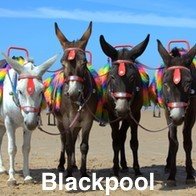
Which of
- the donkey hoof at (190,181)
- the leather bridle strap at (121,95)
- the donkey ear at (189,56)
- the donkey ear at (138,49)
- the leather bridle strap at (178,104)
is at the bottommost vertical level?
the donkey hoof at (190,181)

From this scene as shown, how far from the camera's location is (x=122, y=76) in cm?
841

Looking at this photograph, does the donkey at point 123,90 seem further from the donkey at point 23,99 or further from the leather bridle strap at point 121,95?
the donkey at point 23,99

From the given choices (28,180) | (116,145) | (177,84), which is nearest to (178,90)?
(177,84)

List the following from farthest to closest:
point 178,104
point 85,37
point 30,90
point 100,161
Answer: point 100,161
point 85,37
point 30,90
point 178,104

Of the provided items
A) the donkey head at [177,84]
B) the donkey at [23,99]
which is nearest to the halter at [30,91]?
the donkey at [23,99]

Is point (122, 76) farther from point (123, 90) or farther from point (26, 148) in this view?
point (26, 148)

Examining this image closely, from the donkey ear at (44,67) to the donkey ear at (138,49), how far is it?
4.57 feet

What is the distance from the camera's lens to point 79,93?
8.33 m

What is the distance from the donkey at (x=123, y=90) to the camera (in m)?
8.34

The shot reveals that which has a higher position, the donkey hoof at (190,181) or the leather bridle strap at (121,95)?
the leather bridle strap at (121,95)

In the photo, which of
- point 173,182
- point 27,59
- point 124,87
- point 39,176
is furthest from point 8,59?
point 173,182

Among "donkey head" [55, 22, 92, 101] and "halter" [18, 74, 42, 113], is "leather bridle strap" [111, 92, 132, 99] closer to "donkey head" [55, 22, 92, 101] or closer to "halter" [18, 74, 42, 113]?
"donkey head" [55, 22, 92, 101]

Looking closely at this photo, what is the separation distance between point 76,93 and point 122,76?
0.85 m

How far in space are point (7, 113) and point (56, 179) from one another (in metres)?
1.66
